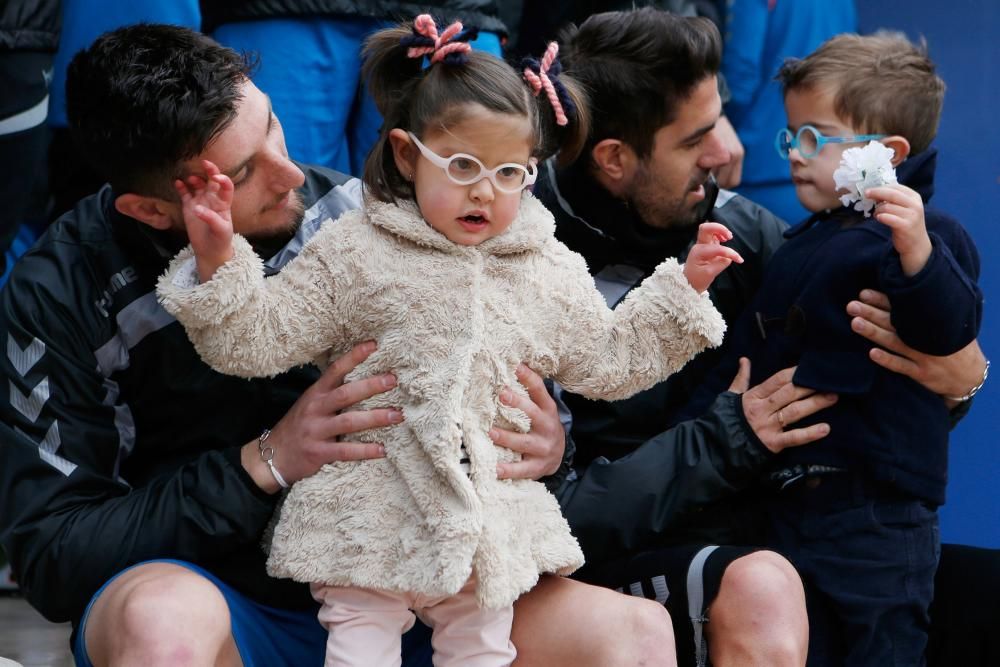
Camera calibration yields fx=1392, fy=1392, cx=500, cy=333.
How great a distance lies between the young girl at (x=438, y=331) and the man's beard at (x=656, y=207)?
0.59 m

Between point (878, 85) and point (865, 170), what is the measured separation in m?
0.26

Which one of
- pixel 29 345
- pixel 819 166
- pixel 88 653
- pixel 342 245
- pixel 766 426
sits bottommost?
pixel 88 653

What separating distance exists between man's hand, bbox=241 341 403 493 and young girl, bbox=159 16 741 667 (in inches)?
0.8

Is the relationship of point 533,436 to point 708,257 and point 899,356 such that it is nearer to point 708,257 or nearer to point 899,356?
point 708,257

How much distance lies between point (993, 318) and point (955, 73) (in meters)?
0.70

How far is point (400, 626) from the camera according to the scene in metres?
2.23

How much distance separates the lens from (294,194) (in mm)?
2521

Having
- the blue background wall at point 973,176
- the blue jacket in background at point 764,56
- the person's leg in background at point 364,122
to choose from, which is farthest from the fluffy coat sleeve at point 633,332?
the blue background wall at point 973,176

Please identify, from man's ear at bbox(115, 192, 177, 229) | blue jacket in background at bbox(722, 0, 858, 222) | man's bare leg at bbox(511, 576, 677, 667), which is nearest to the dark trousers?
man's bare leg at bbox(511, 576, 677, 667)

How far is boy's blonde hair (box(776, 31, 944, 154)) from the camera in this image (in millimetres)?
2609

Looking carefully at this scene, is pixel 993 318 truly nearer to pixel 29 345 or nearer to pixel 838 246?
pixel 838 246

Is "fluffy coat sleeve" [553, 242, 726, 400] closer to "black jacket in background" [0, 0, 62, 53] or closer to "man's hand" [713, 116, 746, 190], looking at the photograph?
"man's hand" [713, 116, 746, 190]

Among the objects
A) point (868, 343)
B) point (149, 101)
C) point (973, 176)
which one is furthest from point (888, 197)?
point (973, 176)

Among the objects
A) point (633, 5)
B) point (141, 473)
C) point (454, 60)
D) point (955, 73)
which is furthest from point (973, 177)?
point (141, 473)
